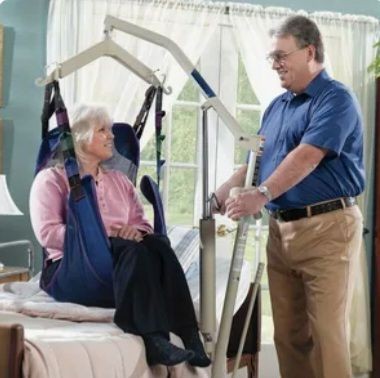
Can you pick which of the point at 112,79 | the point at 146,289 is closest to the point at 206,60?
the point at 112,79

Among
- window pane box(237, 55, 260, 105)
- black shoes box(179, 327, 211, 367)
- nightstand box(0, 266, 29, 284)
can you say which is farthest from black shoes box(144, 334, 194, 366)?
window pane box(237, 55, 260, 105)

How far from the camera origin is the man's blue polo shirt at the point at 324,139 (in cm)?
258

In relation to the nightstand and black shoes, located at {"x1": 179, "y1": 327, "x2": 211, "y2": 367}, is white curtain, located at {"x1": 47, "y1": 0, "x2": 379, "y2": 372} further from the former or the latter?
black shoes, located at {"x1": 179, "y1": 327, "x2": 211, "y2": 367}

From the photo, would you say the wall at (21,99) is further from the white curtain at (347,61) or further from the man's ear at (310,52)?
the man's ear at (310,52)

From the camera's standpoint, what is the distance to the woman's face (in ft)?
9.09

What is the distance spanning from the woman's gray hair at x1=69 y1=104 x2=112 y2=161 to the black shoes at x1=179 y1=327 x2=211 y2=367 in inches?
31.2

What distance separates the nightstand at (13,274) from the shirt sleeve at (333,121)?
154 cm

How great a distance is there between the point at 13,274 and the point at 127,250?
1308 mm

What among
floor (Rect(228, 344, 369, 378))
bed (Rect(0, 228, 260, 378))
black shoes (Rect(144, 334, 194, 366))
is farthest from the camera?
floor (Rect(228, 344, 369, 378))

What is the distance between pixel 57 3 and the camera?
3.93 meters

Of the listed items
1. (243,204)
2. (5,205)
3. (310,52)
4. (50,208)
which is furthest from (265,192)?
(5,205)

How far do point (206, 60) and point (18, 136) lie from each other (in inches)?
42.5

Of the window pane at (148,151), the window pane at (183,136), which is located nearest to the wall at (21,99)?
the window pane at (148,151)

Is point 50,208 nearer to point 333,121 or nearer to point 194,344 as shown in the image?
point 194,344
